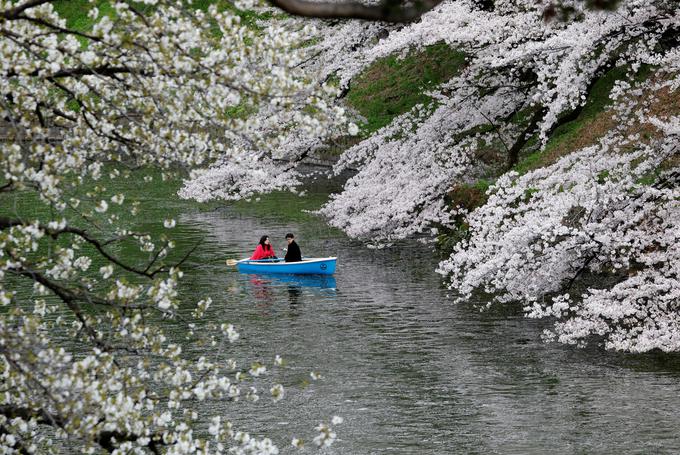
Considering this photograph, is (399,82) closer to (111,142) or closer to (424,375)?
(424,375)

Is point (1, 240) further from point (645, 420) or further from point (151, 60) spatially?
point (645, 420)

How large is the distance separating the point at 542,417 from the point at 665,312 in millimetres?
3714

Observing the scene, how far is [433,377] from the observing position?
59.2ft

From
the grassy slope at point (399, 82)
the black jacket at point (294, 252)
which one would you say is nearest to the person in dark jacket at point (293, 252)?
the black jacket at point (294, 252)

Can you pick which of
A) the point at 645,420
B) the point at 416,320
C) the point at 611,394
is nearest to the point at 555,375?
the point at 611,394

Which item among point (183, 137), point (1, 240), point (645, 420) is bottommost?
point (645, 420)

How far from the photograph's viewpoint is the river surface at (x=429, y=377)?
1504cm

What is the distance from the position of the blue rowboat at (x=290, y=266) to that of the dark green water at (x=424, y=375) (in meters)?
0.36

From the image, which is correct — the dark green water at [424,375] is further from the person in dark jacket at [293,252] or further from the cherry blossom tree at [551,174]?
the person in dark jacket at [293,252]

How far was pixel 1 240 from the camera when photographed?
821 centimetres

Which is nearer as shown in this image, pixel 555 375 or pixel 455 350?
pixel 555 375

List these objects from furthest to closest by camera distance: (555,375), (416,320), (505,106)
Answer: (505,106), (416,320), (555,375)

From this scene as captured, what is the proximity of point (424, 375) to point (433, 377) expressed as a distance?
0.19m

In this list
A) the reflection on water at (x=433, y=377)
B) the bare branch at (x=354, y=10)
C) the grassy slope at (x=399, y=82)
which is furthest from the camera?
the grassy slope at (x=399, y=82)
